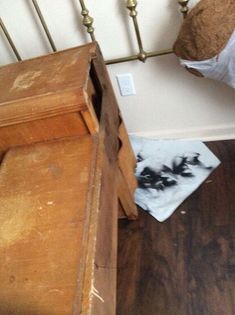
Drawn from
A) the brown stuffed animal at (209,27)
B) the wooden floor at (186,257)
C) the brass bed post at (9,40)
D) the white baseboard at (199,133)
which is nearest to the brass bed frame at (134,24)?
the brass bed post at (9,40)

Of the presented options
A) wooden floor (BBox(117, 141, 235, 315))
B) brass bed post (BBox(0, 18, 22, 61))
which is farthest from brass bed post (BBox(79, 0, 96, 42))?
wooden floor (BBox(117, 141, 235, 315))

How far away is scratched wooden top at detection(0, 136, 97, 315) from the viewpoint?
569 mm

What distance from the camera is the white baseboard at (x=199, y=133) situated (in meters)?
1.33

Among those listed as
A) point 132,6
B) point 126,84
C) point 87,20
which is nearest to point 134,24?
point 132,6

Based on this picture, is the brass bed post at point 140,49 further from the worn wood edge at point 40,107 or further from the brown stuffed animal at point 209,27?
the worn wood edge at point 40,107

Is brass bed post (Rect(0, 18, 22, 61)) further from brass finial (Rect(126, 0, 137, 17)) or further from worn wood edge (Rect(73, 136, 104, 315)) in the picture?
worn wood edge (Rect(73, 136, 104, 315))

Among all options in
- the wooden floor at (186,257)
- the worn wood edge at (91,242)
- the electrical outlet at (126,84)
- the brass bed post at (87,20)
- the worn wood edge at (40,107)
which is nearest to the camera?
the worn wood edge at (91,242)

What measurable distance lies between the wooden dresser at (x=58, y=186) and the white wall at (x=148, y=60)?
0.21 meters

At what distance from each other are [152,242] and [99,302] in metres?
0.53

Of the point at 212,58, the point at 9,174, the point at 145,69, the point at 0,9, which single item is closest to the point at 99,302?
→ the point at 9,174

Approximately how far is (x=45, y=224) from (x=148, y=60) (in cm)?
77

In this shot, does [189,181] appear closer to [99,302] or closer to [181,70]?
[181,70]

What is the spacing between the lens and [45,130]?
2.82 ft

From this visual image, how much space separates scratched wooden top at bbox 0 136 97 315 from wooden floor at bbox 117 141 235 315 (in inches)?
17.7
